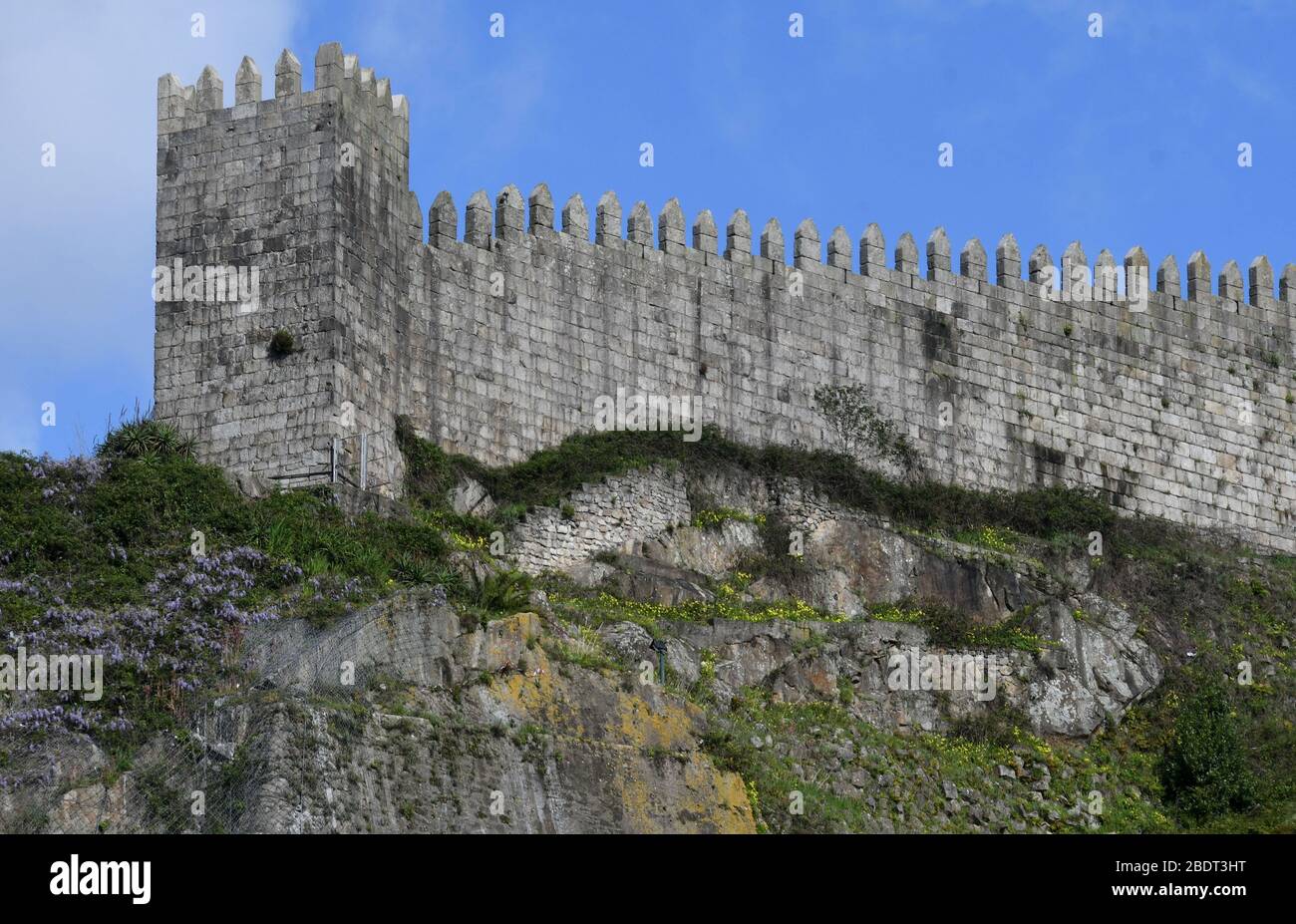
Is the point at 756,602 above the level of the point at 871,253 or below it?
below

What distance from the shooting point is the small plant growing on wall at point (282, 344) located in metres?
39.6

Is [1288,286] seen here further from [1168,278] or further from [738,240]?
[738,240]

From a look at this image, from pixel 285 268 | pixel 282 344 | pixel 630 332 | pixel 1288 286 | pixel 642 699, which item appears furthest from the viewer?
pixel 1288 286

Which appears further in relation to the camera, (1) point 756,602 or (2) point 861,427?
(2) point 861,427

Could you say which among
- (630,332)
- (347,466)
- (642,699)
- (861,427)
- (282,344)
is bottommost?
(642,699)

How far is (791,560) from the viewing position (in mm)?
42719

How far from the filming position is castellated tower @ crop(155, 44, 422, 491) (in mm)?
39469

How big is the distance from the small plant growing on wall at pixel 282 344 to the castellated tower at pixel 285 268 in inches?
1.6

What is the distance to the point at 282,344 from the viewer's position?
39594 millimetres

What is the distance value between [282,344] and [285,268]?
3.94 ft

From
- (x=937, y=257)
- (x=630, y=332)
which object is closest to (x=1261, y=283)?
(x=937, y=257)

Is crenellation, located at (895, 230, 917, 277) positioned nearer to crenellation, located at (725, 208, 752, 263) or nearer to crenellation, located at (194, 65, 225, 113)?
crenellation, located at (725, 208, 752, 263)

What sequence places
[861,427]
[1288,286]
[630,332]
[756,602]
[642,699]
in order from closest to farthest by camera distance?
[642,699]
[756,602]
[630,332]
[861,427]
[1288,286]
